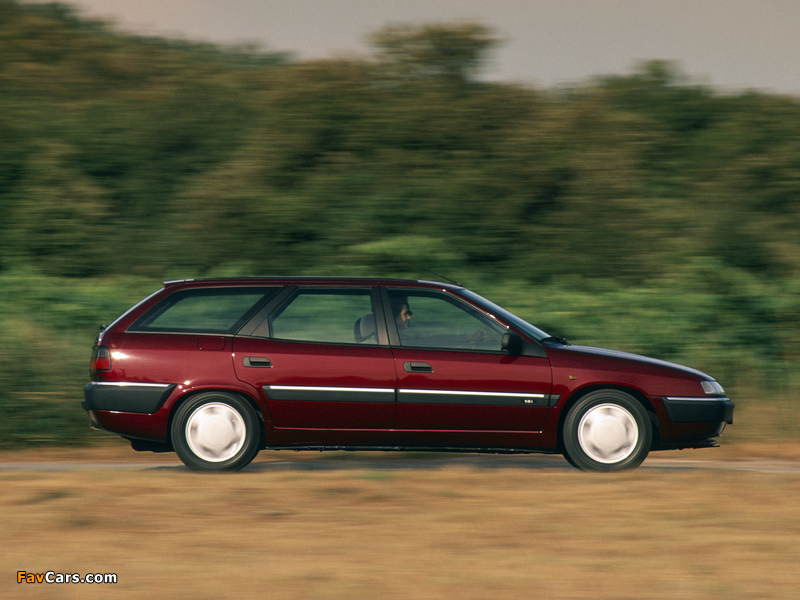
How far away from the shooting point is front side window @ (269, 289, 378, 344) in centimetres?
789

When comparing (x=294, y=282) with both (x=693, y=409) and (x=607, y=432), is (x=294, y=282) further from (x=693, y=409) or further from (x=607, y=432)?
(x=693, y=409)

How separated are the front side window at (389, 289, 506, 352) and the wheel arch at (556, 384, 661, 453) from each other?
0.69 m

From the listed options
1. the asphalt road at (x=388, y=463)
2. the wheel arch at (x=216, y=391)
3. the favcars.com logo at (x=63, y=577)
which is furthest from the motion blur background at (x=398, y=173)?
the favcars.com logo at (x=63, y=577)

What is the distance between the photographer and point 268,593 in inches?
181

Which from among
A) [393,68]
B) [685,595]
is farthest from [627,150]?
[685,595]

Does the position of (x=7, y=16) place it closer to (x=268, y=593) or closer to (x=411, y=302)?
(x=411, y=302)

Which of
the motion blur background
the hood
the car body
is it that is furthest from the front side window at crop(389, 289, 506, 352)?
the motion blur background

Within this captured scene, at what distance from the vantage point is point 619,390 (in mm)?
7902

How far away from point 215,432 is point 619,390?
314cm

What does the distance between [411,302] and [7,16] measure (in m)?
20.4

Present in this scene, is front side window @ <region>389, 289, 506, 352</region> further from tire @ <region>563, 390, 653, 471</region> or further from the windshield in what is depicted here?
tire @ <region>563, 390, 653, 471</region>

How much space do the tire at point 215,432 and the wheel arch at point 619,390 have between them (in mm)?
2345

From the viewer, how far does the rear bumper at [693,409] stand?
25.7ft

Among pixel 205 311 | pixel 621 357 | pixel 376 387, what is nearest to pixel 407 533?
pixel 376 387
